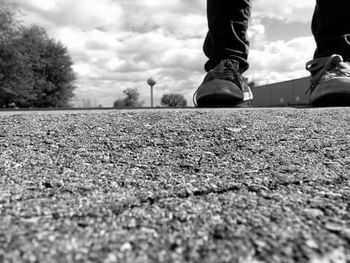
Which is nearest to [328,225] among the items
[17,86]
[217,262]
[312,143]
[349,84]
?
[217,262]

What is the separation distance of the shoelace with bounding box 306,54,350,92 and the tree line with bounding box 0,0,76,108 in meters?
18.2

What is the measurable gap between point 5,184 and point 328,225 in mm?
649

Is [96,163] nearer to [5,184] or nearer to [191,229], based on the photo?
[5,184]

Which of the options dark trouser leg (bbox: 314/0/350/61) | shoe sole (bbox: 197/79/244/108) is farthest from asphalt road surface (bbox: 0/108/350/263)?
dark trouser leg (bbox: 314/0/350/61)

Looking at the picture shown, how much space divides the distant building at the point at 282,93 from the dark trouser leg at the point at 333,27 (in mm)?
17444

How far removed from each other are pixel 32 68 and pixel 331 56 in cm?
2064

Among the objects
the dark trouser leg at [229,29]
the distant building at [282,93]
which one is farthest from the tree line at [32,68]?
the dark trouser leg at [229,29]

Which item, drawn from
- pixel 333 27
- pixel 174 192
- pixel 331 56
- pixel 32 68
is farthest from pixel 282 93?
pixel 174 192

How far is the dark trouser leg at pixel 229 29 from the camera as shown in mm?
2104

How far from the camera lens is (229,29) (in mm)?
2129

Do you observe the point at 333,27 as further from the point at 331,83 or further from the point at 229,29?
the point at 229,29

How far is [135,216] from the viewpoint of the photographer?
56 centimetres

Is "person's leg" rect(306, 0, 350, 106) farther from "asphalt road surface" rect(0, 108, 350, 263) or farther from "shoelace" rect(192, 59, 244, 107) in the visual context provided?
"asphalt road surface" rect(0, 108, 350, 263)

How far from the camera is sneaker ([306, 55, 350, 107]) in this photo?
1.77 m
